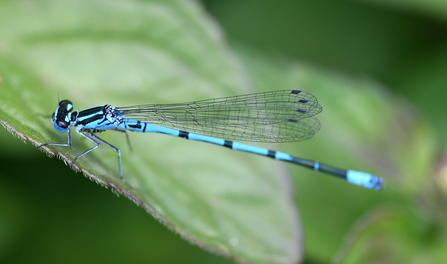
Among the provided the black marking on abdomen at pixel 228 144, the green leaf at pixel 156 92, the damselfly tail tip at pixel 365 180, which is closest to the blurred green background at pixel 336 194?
the green leaf at pixel 156 92

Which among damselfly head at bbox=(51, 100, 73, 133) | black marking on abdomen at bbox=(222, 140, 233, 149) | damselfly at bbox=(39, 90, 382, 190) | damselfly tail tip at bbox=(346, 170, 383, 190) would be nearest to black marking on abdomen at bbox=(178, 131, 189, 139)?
damselfly at bbox=(39, 90, 382, 190)

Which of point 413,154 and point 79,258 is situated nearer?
point 79,258

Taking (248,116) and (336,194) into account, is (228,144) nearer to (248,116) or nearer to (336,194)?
(248,116)

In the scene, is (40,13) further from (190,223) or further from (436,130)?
(436,130)

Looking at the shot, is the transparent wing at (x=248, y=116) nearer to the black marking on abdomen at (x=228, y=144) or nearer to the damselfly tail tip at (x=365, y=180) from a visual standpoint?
the black marking on abdomen at (x=228, y=144)

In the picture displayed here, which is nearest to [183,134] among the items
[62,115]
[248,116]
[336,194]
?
[248,116]

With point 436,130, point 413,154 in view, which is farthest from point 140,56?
point 436,130
